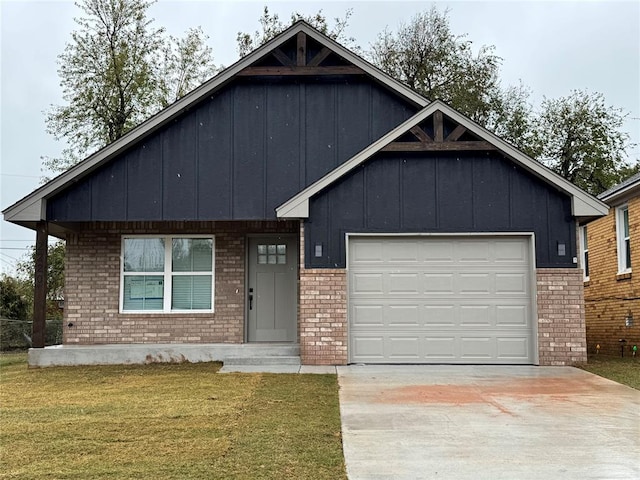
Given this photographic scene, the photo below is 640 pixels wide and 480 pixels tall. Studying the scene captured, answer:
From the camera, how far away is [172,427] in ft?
23.1

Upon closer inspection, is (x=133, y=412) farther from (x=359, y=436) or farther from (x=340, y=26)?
(x=340, y=26)

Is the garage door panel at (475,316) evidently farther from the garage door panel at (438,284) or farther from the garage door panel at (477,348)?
the garage door panel at (438,284)

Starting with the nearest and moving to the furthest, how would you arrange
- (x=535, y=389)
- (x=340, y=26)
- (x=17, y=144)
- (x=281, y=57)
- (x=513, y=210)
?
(x=535, y=389) < (x=513, y=210) < (x=281, y=57) < (x=340, y=26) < (x=17, y=144)

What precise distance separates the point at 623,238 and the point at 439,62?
597 inches

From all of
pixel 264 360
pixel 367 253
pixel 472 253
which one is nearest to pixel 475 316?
pixel 472 253

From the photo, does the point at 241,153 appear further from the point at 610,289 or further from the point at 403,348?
the point at 610,289

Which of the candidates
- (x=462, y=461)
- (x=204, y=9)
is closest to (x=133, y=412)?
(x=462, y=461)

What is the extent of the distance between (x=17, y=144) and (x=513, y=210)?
27551mm

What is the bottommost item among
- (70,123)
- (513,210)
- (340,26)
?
(513,210)

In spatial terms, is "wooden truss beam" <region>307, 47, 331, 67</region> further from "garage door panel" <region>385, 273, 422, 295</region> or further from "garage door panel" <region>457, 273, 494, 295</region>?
"garage door panel" <region>457, 273, 494, 295</region>

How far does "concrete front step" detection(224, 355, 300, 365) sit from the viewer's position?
12227 mm

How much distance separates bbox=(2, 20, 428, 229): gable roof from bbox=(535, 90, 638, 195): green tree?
60.1 ft

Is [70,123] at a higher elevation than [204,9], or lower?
lower

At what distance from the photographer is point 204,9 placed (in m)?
25.3
